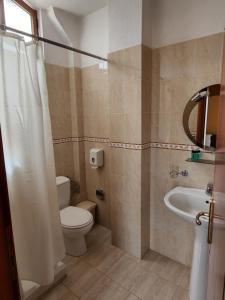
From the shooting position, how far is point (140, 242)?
204 cm

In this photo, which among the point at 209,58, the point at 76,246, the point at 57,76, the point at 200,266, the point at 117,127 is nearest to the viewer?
the point at 200,266

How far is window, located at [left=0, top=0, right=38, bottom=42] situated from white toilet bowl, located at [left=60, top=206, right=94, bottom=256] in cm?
208

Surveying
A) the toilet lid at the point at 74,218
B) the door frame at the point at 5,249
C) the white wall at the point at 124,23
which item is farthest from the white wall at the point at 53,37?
the door frame at the point at 5,249

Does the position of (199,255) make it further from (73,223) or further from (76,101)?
(76,101)

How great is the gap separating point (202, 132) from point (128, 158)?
720 millimetres

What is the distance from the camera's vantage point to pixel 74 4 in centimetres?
213

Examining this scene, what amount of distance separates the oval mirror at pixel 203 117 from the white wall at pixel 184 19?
48cm

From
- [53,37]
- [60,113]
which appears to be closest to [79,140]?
[60,113]

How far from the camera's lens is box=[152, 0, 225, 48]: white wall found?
153 centimetres

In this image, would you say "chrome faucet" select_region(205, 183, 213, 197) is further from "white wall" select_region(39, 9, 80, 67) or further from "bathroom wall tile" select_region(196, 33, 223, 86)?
"white wall" select_region(39, 9, 80, 67)

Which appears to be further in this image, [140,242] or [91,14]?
[91,14]

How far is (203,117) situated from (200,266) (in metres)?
1.18

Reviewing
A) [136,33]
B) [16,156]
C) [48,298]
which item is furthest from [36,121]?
[48,298]

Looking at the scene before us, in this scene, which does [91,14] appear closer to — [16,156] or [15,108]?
[15,108]
